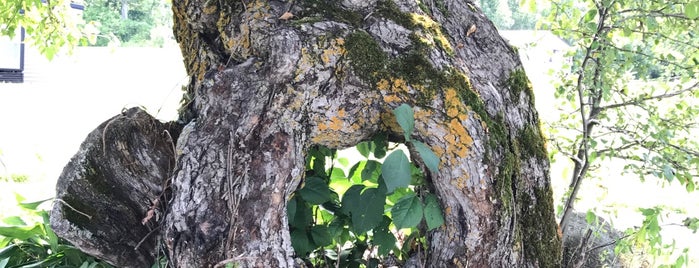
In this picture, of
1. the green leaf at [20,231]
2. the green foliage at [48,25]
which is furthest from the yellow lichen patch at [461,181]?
the green foliage at [48,25]

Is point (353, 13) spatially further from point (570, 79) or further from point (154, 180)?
point (570, 79)

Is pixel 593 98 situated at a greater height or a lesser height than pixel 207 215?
greater

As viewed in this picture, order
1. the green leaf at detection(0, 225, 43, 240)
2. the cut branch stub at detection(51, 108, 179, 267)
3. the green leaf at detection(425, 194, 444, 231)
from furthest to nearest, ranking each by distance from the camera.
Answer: the green leaf at detection(0, 225, 43, 240)
the cut branch stub at detection(51, 108, 179, 267)
the green leaf at detection(425, 194, 444, 231)

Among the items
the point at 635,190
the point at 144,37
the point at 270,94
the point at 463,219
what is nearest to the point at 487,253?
the point at 463,219

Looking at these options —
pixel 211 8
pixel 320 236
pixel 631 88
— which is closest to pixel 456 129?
pixel 320 236

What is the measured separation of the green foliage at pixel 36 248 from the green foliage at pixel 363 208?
38.0 inches

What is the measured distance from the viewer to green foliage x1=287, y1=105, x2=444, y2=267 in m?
2.11

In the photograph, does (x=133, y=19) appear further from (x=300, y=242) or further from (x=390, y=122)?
(x=390, y=122)

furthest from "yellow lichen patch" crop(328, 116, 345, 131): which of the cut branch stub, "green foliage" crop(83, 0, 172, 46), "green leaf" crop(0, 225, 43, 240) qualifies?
"green foliage" crop(83, 0, 172, 46)

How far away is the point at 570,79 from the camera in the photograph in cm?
345

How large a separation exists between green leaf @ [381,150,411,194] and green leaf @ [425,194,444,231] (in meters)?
0.30

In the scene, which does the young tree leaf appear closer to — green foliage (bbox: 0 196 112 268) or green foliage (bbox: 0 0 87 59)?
green foliage (bbox: 0 196 112 268)

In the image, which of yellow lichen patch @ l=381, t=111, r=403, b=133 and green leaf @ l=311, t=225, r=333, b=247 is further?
green leaf @ l=311, t=225, r=333, b=247

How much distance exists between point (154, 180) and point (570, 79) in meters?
2.34
